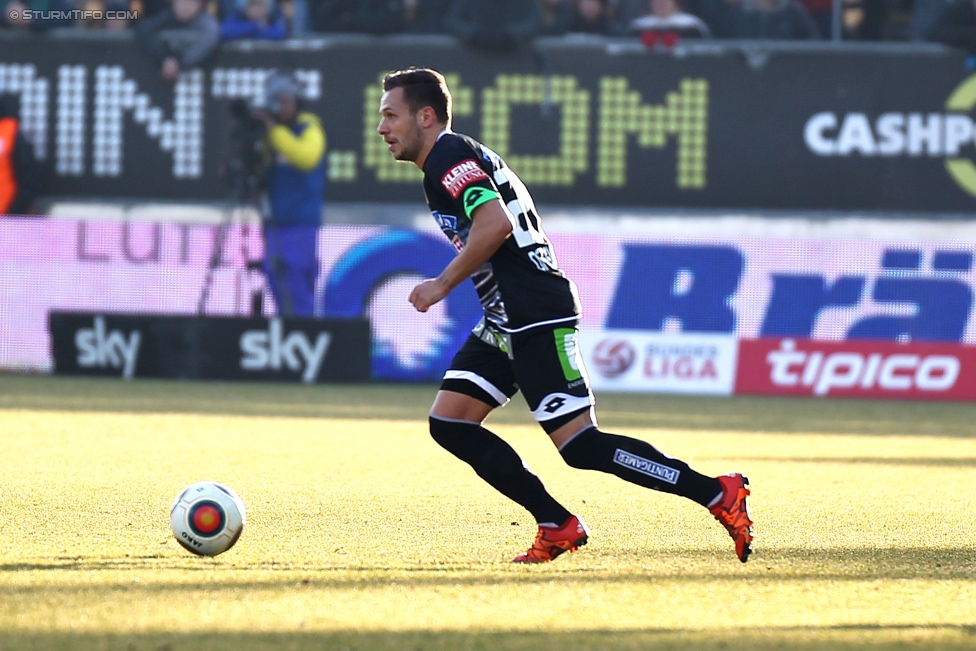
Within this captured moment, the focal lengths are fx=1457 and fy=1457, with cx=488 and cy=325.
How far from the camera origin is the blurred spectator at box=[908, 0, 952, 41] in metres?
16.2

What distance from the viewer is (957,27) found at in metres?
16.0

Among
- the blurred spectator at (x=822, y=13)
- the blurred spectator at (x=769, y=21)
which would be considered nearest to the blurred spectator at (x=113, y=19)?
the blurred spectator at (x=769, y=21)

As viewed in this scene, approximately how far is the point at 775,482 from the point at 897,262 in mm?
8132

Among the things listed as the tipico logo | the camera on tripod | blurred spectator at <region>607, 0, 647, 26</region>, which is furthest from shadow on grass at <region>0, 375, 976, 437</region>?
blurred spectator at <region>607, 0, 647, 26</region>

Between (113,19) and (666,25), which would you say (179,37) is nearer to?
(113,19)

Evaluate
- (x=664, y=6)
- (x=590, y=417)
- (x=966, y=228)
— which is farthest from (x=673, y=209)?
(x=590, y=417)

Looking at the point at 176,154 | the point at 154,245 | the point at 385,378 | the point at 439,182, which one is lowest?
the point at 385,378

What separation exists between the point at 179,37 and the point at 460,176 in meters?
11.8

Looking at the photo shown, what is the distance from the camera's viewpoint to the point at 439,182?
18.6 ft

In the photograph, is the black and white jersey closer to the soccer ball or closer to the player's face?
the player's face

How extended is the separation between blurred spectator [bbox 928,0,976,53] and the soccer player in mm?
11549

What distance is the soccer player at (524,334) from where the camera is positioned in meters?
5.69

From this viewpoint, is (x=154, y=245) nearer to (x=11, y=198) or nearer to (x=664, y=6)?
(x=11, y=198)

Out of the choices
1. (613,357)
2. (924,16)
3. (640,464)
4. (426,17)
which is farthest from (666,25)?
(640,464)
